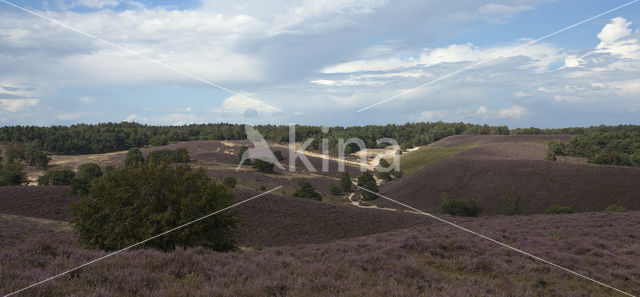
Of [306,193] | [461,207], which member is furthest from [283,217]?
[461,207]

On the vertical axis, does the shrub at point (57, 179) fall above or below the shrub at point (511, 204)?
above

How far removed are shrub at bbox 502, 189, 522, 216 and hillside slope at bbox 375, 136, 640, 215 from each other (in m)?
1.95

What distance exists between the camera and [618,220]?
2092cm

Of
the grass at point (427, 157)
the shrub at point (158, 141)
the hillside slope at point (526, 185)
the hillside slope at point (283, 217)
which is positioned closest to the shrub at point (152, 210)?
the hillside slope at point (283, 217)

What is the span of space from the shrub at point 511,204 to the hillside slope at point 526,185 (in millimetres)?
1947

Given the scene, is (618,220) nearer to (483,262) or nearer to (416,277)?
(483,262)

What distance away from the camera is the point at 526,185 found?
48.2 meters

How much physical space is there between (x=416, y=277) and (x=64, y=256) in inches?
277

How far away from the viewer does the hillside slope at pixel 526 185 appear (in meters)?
40.9

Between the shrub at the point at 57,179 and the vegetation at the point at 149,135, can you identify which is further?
the vegetation at the point at 149,135

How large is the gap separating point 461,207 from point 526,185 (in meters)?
10.8

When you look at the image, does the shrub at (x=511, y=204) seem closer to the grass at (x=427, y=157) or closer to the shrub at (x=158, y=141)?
the grass at (x=427, y=157)

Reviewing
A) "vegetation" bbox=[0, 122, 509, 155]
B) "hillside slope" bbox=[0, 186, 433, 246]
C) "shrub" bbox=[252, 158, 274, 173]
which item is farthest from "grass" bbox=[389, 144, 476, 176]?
"hillside slope" bbox=[0, 186, 433, 246]

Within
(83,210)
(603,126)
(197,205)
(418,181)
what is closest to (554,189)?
(418,181)
